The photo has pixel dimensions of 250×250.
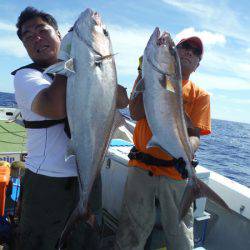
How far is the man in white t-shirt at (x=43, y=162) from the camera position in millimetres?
3072

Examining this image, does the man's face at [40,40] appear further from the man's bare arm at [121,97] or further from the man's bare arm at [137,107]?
the man's bare arm at [137,107]

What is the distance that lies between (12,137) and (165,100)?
7329 millimetres

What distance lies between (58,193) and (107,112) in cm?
90

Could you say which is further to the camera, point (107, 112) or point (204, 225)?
point (204, 225)

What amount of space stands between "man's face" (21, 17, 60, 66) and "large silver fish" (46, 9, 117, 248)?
14.5 inches

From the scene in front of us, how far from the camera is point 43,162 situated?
→ 312cm

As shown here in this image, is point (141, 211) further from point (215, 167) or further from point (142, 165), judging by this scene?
point (215, 167)

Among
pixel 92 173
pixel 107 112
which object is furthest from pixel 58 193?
pixel 107 112

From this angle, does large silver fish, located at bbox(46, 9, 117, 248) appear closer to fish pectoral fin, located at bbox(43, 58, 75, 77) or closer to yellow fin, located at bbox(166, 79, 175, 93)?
fish pectoral fin, located at bbox(43, 58, 75, 77)

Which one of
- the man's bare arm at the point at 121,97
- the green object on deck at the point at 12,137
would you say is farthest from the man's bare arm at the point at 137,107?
the green object on deck at the point at 12,137

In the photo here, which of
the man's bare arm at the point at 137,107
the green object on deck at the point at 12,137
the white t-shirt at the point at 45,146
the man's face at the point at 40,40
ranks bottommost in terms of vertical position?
the green object on deck at the point at 12,137

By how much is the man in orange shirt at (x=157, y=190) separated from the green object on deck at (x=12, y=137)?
4888mm

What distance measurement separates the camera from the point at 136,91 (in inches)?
127

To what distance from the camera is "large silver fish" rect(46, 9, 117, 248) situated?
8.89 feet
